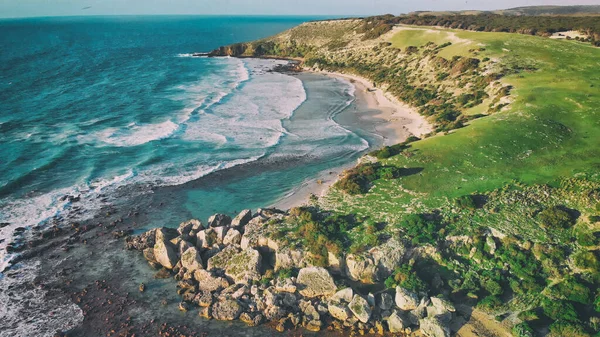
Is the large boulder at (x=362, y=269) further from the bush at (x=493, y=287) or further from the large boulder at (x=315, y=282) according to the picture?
the bush at (x=493, y=287)

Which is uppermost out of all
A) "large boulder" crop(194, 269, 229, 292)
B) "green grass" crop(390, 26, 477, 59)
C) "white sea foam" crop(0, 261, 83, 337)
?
"green grass" crop(390, 26, 477, 59)

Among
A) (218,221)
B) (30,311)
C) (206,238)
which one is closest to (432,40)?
(218,221)

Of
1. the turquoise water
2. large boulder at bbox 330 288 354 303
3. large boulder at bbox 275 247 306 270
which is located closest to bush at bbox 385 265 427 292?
large boulder at bbox 330 288 354 303

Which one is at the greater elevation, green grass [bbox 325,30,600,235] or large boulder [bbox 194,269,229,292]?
green grass [bbox 325,30,600,235]

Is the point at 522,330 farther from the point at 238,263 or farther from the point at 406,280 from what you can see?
the point at 238,263

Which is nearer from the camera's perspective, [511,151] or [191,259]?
[191,259]

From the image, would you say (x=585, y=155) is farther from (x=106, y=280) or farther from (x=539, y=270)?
(x=106, y=280)

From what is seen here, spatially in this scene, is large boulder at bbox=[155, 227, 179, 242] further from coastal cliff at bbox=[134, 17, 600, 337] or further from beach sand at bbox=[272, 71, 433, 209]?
beach sand at bbox=[272, 71, 433, 209]
